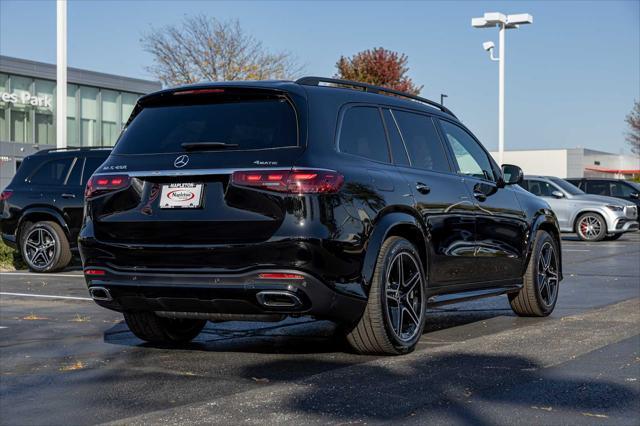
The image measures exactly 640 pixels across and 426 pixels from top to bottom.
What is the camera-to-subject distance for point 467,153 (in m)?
8.35

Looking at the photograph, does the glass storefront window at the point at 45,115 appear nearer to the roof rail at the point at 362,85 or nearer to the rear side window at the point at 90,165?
the rear side window at the point at 90,165

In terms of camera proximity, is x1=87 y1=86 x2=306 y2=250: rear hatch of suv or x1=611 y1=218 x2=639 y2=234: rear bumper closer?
x1=87 y1=86 x2=306 y2=250: rear hatch of suv

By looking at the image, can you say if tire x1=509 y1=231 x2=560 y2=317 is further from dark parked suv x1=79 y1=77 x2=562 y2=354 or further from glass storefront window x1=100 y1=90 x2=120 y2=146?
glass storefront window x1=100 y1=90 x2=120 y2=146

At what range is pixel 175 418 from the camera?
4727 mm

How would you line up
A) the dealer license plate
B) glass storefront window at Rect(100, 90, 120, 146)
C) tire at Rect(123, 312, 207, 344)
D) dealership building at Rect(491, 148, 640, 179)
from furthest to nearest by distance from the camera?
dealership building at Rect(491, 148, 640, 179) → glass storefront window at Rect(100, 90, 120, 146) → tire at Rect(123, 312, 207, 344) → the dealer license plate

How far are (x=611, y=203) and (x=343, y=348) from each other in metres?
19.3

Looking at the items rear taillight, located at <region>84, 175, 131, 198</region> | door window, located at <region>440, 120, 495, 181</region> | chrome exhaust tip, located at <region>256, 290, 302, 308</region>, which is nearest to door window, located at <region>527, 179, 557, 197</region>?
door window, located at <region>440, 120, 495, 181</region>

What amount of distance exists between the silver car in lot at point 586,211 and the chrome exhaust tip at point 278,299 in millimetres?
19401

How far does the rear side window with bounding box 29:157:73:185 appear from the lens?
47.0 feet

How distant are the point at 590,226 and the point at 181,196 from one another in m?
20.1

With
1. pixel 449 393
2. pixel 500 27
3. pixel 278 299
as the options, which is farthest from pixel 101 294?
pixel 500 27

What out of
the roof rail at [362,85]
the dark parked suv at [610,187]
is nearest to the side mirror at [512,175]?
the roof rail at [362,85]

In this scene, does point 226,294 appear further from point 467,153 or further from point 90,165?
point 90,165

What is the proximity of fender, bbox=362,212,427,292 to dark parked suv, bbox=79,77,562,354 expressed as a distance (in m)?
0.01
